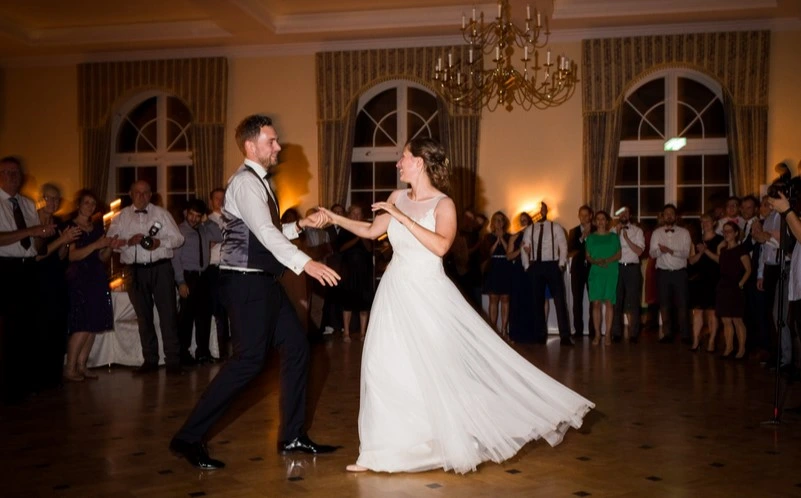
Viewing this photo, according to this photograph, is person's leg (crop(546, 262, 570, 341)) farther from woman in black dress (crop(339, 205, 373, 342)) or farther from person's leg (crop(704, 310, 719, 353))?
woman in black dress (crop(339, 205, 373, 342))

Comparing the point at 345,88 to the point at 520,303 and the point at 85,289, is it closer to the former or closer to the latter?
the point at 520,303

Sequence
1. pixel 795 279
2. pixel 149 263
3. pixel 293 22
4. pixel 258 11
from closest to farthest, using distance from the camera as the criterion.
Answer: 1. pixel 795 279
2. pixel 149 263
3. pixel 258 11
4. pixel 293 22

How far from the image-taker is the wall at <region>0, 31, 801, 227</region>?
11117mm

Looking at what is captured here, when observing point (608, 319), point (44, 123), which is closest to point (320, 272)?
point (608, 319)

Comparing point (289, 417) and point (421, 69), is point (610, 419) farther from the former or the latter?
point (421, 69)

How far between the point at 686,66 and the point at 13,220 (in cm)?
851

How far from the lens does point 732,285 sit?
8547mm

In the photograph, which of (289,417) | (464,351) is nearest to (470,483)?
(464,351)

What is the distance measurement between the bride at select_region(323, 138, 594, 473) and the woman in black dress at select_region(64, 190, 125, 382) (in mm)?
3429

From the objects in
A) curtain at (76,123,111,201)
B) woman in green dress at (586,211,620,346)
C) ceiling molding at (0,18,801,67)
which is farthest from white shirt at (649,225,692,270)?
curtain at (76,123,111,201)

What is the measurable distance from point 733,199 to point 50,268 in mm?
6998

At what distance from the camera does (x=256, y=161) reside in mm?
4398

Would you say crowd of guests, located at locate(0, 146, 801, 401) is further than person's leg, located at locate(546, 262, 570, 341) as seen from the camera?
No

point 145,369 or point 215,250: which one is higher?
point 215,250
